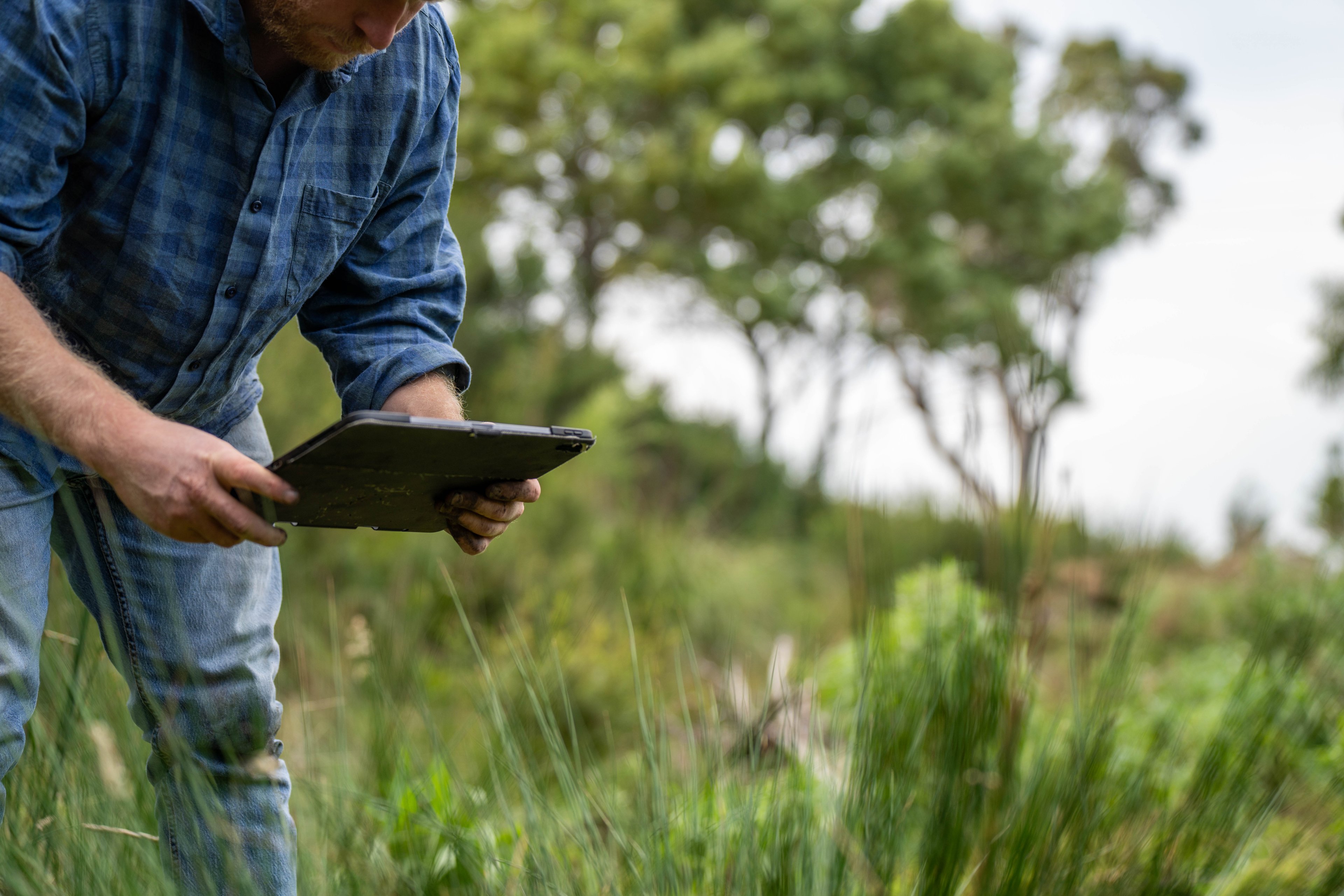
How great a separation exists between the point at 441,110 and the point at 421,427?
68 centimetres

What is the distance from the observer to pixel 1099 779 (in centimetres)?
166

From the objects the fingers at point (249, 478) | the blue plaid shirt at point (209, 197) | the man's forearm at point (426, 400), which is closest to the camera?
the fingers at point (249, 478)

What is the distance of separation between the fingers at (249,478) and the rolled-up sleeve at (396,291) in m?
0.44

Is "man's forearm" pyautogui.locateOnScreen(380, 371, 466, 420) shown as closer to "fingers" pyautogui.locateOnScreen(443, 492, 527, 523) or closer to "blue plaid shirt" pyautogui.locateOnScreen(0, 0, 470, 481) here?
"blue plaid shirt" pyautogui.locateOnScreen(0, 0, 470, 481)

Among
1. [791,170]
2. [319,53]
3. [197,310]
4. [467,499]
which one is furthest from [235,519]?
[791,170]

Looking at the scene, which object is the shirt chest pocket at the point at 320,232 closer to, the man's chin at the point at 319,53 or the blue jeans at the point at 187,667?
the man's chin at the point at 319,53

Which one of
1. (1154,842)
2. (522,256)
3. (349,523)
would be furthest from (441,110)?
(522,256)

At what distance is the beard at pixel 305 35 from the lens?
122 centimetres

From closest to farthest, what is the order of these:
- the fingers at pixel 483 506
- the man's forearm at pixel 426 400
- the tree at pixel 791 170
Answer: the fingers at pixel 483 506 < the man's forearm at pixel 426 400 < the tree at pixel 791 170

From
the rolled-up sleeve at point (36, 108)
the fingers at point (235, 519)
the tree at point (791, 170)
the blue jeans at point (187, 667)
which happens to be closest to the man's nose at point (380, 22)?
the rolled-up sleeve at point (36, 108)

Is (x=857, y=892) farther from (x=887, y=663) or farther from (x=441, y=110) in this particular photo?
(x=441, y=110)

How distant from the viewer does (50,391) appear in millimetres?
1082

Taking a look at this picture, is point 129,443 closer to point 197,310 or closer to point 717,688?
point 197,310

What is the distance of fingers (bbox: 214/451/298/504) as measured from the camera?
41.0 inches
